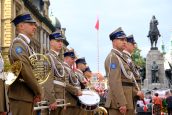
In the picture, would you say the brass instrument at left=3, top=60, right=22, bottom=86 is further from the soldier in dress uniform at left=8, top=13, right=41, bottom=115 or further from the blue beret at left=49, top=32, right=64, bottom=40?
the blue beret at left=49, top=32, right=64, bottom=40

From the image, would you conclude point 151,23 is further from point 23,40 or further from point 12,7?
point 23,40

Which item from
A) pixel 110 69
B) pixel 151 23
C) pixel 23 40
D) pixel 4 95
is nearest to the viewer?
pixel 4 95

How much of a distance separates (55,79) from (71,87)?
2.03 feet

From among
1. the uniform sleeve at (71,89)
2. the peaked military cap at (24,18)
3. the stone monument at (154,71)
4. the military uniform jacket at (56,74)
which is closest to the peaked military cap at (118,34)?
the military uniform jacket at (56,74)

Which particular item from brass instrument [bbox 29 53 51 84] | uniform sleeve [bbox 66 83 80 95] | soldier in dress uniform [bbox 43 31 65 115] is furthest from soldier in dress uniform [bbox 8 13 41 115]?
uniform sleeve [bbox 66 83 80 95]

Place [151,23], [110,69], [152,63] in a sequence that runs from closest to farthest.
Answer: [110,69] < [152,63] < [151,23]

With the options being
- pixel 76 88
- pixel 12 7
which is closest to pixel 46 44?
pixel 12 7

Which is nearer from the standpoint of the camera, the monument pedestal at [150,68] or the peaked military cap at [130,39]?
the peaked military cap at [130,39]

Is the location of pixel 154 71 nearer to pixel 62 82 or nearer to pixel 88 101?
pixel 88 101

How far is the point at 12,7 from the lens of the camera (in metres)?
49.8

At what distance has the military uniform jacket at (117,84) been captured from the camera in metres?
7.75

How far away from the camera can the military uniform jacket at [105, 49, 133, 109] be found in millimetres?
7750

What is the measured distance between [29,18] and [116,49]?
1.93 metres

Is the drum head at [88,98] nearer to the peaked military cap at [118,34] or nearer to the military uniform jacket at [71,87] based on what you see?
the military uniform jacket at [71,87]
